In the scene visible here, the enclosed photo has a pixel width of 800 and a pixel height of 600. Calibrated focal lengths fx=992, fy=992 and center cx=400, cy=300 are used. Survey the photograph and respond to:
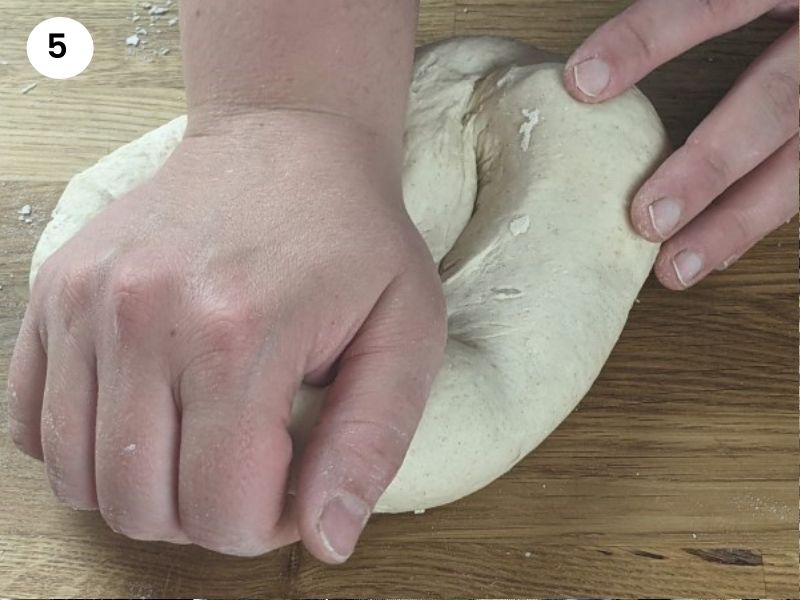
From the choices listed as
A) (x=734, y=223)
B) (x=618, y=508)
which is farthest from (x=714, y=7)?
(x=618, y=508)

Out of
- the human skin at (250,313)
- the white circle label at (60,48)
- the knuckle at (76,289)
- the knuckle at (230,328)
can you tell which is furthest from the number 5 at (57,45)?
the knuckle at (230,328)

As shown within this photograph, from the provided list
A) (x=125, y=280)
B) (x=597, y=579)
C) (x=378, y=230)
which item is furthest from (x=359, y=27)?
(x=597, y=579)

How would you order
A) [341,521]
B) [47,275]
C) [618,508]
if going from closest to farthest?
1. [341,521]
2. [47,275]
3. [618,508]

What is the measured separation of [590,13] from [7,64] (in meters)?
0.78

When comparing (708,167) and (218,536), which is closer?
(218,536)

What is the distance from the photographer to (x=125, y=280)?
75 centimetres

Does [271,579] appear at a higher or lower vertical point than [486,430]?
lower

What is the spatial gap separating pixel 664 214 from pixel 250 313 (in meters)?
0.50

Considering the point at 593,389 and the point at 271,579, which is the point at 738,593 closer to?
the point at 593,389

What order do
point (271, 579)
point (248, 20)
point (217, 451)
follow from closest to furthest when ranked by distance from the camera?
point (217, 451) < point (248, 20) < point (271, 579)

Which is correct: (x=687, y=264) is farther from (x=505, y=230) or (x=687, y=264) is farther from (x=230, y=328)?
(x=230, y=328)

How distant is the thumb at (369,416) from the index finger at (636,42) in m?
0.37

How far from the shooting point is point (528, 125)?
106 centimetres

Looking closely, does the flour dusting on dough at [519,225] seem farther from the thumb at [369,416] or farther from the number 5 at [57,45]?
the number 5 at [57,45]
